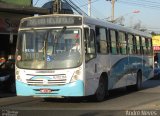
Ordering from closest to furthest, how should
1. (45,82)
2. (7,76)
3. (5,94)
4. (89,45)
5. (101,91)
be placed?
(45,82) < (89,45) < (101,91) < (7,76) < (5,94)

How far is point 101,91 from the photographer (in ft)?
58.3

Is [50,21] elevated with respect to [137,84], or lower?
elevated

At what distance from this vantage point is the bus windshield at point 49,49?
51.9 ft

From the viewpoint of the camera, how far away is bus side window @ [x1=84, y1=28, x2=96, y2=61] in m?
16.2

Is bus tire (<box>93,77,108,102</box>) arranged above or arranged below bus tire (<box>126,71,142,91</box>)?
above

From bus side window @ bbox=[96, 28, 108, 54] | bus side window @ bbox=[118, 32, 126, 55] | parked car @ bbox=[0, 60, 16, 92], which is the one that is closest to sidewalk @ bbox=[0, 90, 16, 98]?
parked car @ bbox=[0, 60, 16, 92]

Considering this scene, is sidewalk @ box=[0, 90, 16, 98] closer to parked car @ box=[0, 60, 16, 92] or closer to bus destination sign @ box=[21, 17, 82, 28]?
parked car @ box=[0, 60, 16, 92]

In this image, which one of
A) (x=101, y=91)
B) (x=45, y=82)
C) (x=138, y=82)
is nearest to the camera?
(x=45, y=82)

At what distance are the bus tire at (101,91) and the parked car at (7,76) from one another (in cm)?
525

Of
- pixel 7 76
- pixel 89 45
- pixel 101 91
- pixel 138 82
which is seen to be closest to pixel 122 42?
pixel 101 91

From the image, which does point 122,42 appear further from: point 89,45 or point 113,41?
point 89,45

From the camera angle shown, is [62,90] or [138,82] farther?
[138,82]

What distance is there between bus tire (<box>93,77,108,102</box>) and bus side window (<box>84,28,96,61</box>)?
145cm

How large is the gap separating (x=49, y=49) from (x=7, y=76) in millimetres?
5888
